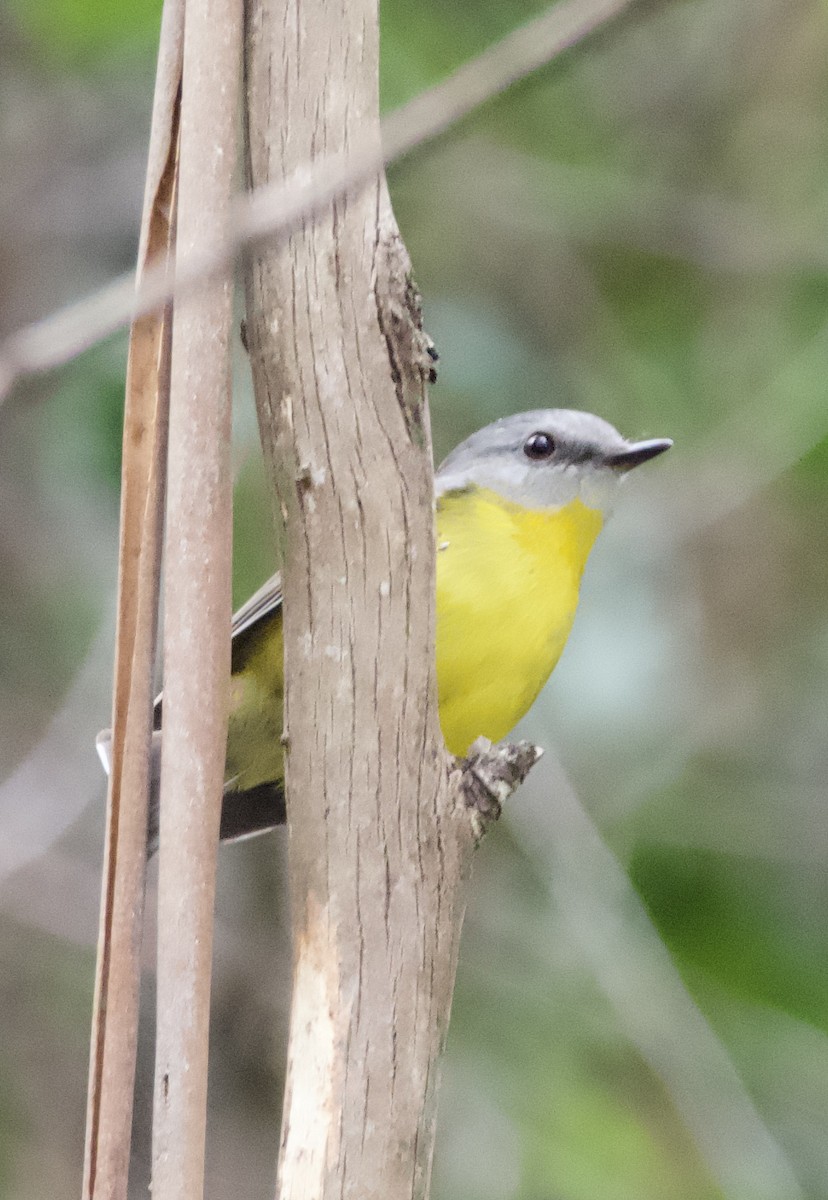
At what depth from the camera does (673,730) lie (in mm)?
3656

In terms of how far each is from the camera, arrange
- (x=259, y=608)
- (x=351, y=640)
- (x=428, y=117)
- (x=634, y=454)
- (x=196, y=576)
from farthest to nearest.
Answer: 1. (x=634, y=454)
2. (x=259, y=608)
3. (x=351, y=640)
4. (x=196, y=576)
5. (x=428, y=117)

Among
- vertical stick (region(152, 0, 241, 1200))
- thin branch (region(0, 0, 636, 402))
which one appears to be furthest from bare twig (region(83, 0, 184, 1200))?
thin branch (region(0, 0, 636, 402))

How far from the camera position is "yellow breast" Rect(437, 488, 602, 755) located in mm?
2629

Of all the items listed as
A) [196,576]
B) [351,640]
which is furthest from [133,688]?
[351,640]

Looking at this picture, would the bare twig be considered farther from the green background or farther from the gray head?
the green background

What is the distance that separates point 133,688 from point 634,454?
179cm

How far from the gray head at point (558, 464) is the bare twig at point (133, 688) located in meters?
1.66

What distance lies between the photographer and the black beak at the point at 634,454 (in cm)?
282

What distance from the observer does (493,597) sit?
2688 millimetres

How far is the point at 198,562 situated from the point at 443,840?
0.37 metres

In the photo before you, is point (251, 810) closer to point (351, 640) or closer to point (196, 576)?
point (351, 640)

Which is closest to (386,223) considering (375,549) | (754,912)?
(375,549)

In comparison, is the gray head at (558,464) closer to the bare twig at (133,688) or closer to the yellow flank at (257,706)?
the yellow flank at (257,706)

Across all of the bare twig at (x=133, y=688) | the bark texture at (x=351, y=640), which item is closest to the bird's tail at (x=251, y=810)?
the bark texture at (x=351, y=640)
